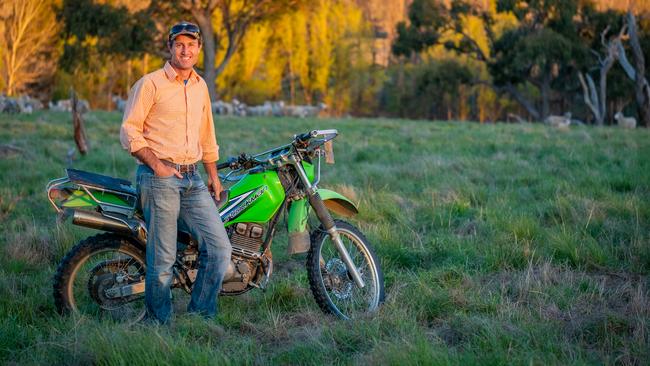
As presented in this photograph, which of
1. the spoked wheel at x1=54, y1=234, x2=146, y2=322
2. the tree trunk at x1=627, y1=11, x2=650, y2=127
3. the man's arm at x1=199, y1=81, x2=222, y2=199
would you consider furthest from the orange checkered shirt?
the tree trunk at x1=627, y1=11, x2=650, y2=127

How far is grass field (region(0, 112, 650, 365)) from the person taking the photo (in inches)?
151

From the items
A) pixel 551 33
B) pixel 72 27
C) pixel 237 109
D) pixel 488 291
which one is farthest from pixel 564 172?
pixel 237 109

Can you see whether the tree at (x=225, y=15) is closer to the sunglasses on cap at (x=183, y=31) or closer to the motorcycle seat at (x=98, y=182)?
the motorcycle seat at (x=98, y=182)

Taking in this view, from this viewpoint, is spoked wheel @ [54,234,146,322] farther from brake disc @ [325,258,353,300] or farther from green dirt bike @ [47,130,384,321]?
brake disc @ [325,258,353,300]

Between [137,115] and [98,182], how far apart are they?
0.61 metres

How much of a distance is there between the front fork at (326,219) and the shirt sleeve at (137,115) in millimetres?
1010

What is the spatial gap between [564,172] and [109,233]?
789cm

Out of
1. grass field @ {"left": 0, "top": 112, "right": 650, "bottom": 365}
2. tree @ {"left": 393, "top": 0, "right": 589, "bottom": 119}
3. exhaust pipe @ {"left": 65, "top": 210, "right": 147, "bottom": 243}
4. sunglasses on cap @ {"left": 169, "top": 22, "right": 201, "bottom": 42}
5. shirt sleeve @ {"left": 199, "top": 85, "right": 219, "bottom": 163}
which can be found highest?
tree @ {"left": 393, "top": 0, "right": 589, "bottom": 119}

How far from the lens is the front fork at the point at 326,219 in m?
4.63

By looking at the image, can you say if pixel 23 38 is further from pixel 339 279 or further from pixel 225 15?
pixel 339 279

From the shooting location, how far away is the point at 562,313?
4520 mm

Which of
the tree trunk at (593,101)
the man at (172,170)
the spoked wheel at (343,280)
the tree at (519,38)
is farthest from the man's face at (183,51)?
the tree at (519,38)

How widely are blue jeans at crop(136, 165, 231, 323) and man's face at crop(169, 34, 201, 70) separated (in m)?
0.67

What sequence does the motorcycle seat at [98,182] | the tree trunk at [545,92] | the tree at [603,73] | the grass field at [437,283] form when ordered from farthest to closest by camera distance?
the tree trunk at [545,92] < the tree at [603,73] < the motorcycle seat at [98,182] < the grass field at [437,283]
